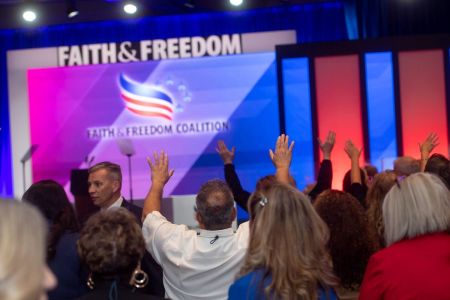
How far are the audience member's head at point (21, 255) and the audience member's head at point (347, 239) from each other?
1738 millimetres

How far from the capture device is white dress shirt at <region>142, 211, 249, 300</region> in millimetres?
2955

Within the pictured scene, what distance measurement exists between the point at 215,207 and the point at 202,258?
0.23 m

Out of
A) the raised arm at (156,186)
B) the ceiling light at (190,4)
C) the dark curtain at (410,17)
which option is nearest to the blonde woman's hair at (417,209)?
the raised arm at (156,186)

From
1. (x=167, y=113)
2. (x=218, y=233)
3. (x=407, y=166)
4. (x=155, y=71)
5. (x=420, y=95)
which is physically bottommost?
(x=218, y=233)

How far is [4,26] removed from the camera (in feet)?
37.3

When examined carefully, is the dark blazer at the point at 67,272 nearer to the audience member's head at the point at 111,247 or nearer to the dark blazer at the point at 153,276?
the dark blazer at the point at 153,276

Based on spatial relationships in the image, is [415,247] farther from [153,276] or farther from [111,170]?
[111,170]

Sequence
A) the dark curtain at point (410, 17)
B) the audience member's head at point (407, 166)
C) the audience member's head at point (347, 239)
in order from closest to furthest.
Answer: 1. the audience member's head at point (347, 239)
2. the audience member's head at point (407, 166)
3. the dark curtain at point (410, 17)

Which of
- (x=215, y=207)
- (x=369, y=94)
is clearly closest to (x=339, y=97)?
(x=369, y=94)

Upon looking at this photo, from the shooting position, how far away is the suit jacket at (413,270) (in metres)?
2.29

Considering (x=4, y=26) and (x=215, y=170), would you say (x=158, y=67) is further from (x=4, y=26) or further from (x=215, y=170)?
(x=4, y=26)

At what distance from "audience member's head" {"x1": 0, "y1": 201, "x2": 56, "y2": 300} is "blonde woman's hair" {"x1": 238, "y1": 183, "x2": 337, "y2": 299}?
1076 mm

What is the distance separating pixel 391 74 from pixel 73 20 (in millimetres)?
5563

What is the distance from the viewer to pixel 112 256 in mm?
2160
